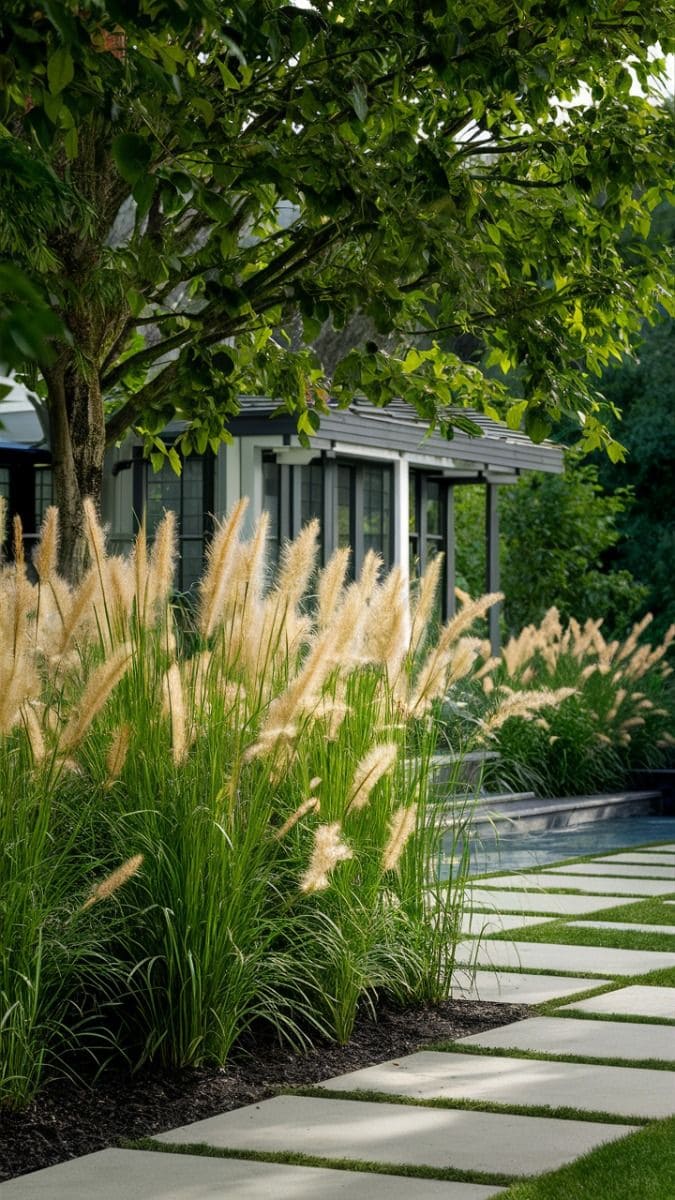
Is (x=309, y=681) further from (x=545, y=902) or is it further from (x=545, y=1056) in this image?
(x=545, y=902)

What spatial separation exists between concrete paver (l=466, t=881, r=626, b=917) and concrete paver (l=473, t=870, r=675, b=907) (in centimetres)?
11

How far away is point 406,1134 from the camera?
11.9 ft

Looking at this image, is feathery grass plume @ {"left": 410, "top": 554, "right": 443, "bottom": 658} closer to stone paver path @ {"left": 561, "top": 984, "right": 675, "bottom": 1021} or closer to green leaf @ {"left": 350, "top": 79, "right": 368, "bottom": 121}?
stone paver path @ {"left": 561, "top": 984, "right": 675, "bottom": 1021}

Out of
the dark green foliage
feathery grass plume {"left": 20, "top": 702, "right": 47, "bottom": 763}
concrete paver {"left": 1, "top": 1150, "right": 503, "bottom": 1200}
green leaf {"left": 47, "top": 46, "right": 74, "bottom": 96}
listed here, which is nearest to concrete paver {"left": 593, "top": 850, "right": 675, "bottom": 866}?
feathery grass plume {"left": 20, "top": 702, "right": 47, "bottom": 763}

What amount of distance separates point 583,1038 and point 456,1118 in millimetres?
946

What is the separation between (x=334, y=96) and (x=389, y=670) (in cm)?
168

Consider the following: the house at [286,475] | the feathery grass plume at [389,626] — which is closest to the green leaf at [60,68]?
the feathery grass plume at [389,626]

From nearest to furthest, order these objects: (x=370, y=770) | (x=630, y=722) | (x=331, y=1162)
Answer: (x=331, y=1162) → (x=370, y=770) → (x=630, y=722)

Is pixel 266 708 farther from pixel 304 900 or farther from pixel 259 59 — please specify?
pixel 259 59

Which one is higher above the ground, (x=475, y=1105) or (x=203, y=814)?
(x=203, y=814)

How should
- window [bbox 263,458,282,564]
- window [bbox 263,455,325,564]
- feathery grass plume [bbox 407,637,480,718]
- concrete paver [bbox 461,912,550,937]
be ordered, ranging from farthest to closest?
window [bbox 263,458,282,564], window [bbox 263,455,325,564], concrete paver [bbox 461,912,550,937], feathery grass plume [bbox 407,637,480,718]

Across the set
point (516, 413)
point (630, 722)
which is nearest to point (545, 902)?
point (516, 413)

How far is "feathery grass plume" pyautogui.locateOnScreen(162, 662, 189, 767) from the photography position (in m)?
4.01

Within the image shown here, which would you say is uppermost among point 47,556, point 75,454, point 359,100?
point 359,100
